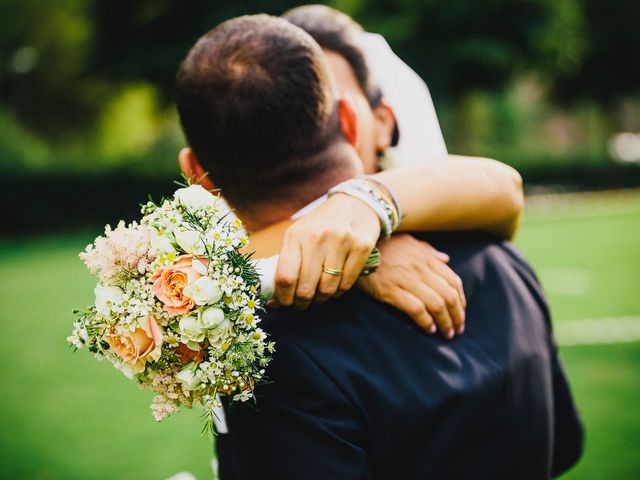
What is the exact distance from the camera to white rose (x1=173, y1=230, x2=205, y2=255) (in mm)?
1469

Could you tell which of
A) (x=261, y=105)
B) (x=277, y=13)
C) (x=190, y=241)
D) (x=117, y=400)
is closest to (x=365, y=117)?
(x=261, y=105)

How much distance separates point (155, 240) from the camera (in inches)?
58.5

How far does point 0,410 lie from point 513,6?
24.5 metres

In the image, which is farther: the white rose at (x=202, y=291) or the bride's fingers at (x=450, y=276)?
the bride's fingers at (x=450, y=276)

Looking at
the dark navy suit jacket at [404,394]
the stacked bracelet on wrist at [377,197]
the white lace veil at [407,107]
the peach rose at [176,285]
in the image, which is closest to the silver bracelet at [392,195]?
the stacked bracelet on wrist at [377,197]

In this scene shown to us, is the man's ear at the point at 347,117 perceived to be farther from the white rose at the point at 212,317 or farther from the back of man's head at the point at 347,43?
the white rose at the point at 212,317

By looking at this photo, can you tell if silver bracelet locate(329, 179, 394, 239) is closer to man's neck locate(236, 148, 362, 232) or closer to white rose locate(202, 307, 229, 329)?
man's neck locate(236, 148, 362, 232)

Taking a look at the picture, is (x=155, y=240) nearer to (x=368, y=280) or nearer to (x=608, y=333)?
(x=368, y=280)

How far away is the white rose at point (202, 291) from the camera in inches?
55.1

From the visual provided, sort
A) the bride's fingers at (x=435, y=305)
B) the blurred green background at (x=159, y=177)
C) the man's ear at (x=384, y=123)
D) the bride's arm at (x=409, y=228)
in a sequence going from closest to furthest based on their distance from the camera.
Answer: the bride's arm at (x=409, y=228) < the bride's fingers at (x=435, y=305) < the man's ear at (x=384, y=123) < the blurred green background at (x=159, y=177)

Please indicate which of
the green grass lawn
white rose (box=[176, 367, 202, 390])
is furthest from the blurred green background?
white rose (box=[176, 367, 202, 390])

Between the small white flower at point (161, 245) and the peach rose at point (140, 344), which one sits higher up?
the small white flower at point (161, 245)

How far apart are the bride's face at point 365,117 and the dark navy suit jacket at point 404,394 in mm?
402

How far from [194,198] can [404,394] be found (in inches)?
27.7
